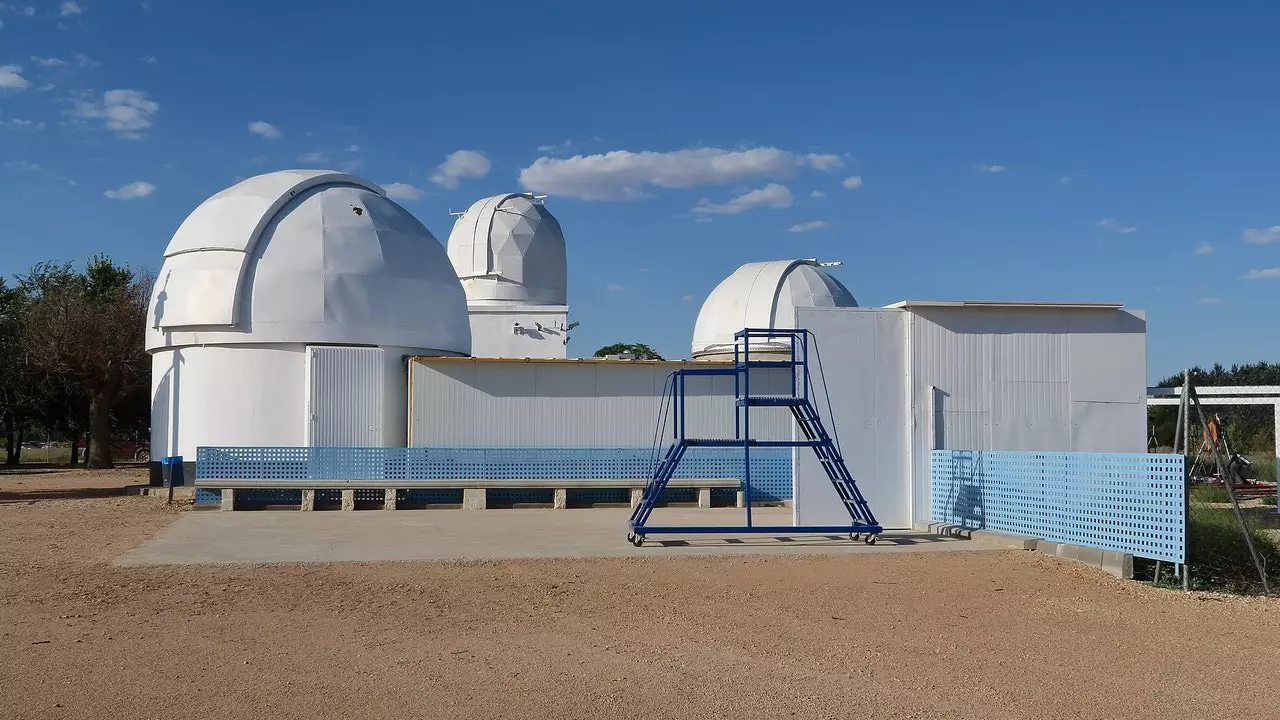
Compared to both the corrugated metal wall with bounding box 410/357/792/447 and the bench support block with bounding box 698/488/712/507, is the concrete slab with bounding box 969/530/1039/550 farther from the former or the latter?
the corrugated metal wall with bounding box 410/357/792/447

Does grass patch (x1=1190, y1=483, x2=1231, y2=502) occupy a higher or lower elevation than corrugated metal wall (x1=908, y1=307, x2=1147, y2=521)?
lower

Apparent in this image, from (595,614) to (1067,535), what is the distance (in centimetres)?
586

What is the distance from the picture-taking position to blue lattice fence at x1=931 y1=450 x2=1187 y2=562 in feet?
33.7

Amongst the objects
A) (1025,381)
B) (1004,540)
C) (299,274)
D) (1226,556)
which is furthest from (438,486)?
(1226,556)

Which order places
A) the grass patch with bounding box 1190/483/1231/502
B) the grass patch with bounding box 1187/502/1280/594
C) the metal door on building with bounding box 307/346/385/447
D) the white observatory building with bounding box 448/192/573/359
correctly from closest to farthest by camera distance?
the grass patch with bounding box 1187/502/1280/594
the grass patch with bounding box 1190/483/1231/502
the metal door on building with bounding box 307/346/385/447
the white observatory building with bounding box 448/192/573/359

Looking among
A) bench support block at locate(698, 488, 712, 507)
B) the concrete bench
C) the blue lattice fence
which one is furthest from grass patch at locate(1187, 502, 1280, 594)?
the concrete bench

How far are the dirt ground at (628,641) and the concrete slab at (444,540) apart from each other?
0.73m

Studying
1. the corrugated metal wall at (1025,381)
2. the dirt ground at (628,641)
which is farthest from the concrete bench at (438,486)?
the dirt ground at (628,641)

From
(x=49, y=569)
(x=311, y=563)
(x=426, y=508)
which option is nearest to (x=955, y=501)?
(x=311, y=563)

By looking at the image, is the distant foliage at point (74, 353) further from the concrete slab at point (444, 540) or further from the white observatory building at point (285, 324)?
the concrete slab at point (444, 540)

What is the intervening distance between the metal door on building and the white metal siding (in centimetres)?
1019

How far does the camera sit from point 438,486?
18891 millimetres

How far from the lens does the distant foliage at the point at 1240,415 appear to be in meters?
37.4

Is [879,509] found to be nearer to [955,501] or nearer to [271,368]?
[955,501]
